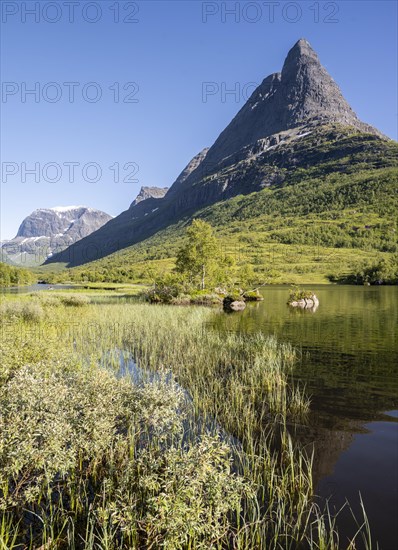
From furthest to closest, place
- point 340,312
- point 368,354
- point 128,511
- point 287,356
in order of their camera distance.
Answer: point 340,312, point 368,354, point 287,356, point 128,511

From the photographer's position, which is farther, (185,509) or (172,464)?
(172,464)

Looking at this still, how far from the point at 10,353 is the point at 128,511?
11.9m

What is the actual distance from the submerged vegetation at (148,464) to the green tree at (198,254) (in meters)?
60.4

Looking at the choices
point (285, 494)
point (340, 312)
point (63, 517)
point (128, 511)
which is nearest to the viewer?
point (128, 511)

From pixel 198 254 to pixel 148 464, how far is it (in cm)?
7178

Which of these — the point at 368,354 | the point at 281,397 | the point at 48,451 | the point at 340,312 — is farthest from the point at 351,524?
the point at 340,312

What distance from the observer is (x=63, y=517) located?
7.68 m

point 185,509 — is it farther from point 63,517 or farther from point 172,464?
point 63,517

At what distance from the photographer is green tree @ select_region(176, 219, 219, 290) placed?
78688 millimetres

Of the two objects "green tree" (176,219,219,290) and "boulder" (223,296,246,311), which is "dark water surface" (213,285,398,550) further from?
"green tree" (176,219,219,290)

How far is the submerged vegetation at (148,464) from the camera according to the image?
22.3ft

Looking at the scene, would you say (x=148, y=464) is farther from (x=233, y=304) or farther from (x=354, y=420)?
(x=233, y=304)

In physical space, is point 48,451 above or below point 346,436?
above

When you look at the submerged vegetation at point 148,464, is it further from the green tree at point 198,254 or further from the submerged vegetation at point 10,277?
the submerged vegetation at point 10,277
